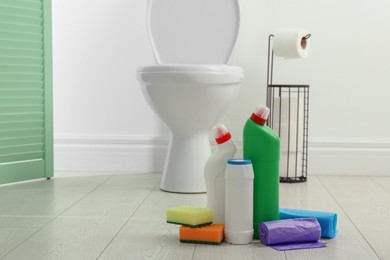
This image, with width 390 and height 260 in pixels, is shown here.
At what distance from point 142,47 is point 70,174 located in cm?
64

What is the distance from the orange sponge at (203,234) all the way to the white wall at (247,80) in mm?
1290

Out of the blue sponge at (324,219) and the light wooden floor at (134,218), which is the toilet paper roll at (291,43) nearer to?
the light wooden floor at (134,218)

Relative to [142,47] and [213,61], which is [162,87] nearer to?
[213,61]

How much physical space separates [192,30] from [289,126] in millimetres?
564

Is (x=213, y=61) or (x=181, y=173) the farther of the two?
(x=213, y=61)

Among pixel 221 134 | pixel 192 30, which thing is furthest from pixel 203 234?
pixel 192 30

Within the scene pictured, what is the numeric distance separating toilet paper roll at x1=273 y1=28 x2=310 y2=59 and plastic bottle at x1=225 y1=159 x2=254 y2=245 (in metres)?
1.03

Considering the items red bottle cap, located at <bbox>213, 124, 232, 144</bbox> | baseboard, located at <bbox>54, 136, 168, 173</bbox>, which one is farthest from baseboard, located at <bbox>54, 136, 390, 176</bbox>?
red bottle cap, located at <bbox>213, 124, 232, 144</bbox>

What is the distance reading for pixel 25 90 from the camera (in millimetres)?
2398

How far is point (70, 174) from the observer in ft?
8.87

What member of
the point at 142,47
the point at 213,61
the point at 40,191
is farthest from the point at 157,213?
the point at 142,47

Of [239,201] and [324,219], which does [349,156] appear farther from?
[239,201]

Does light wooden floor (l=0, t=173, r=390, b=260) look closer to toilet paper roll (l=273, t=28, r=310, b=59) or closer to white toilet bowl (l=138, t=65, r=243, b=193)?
white toilet bowl (l=138, t=65, r=243, b=193)

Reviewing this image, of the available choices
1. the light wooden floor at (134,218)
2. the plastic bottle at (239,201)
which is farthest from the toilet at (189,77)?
the plastic bottle at (239,201)
